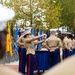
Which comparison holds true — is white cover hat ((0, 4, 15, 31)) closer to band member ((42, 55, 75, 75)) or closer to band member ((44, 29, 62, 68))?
band member ((42, 55, 75, 75))

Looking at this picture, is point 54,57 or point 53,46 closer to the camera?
point 53,46

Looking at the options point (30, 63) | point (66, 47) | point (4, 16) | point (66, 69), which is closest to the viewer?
point (66, 69)

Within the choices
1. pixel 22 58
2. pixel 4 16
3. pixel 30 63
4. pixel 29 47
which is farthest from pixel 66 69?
pixel 22 58

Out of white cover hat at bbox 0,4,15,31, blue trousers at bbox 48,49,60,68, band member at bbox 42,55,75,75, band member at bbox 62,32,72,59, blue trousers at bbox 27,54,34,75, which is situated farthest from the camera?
band member at bbox 62,32,72,59

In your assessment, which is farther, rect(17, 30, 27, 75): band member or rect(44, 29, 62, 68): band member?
rect(44, 29, 62, 68): band member

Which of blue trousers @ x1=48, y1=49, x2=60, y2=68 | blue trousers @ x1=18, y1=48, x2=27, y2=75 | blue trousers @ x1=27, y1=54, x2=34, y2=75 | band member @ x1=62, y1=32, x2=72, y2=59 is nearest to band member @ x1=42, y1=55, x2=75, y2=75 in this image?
blue trousers @ x1=27, y1=54, x2=34, y2=75

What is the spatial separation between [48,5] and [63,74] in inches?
1131

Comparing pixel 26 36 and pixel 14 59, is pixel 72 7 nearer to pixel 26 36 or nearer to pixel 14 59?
pixel 14 59

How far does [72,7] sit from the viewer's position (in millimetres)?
42812

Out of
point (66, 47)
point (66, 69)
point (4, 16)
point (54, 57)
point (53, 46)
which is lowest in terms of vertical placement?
point (54, 57)

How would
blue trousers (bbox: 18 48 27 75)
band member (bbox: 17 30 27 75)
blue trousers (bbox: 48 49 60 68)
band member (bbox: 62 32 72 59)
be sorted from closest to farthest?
1. band member (bbox: 17 30 27 75)
2. blue trousers (bbox: 18 48 27 75)
3. blue trousers (bbox: 48 49 60 68)
4. band member (bbox: 62 32 72 59)

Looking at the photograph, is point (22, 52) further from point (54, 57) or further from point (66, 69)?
point (66, 69)

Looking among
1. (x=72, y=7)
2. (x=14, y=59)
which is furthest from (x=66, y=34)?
(x=72, y=7)

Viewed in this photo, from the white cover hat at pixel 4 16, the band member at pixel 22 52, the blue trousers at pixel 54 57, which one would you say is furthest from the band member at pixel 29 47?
the white cover hat at pixel 4 16
